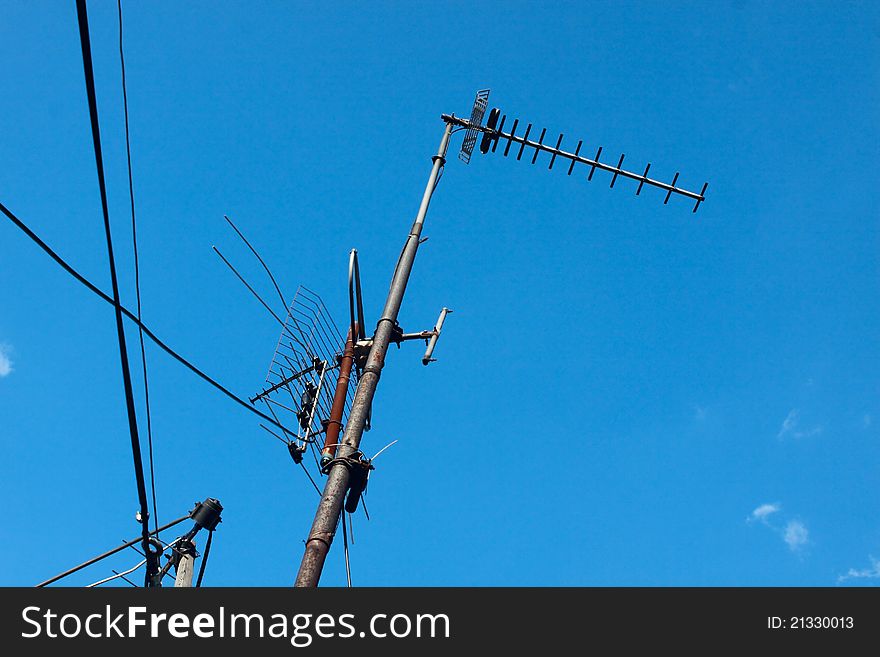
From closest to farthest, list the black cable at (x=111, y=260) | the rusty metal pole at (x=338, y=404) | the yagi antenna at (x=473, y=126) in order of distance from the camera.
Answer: the black cable at (x=111, y=260) < the rusty metal pole at (x=338, y=404) < the yagi antenna at (x=473, y=126)

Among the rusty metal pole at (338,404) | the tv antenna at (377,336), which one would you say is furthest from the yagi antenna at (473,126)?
the rusty metal pole at (338,404)

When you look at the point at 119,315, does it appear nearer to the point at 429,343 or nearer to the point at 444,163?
the point at 429,343

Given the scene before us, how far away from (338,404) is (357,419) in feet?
2.41

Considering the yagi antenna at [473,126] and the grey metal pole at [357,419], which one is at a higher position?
the yagi antenna at [473,126]

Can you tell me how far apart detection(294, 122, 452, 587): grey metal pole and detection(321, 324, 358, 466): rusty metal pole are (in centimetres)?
29

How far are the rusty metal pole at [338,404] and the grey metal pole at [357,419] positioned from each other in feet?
0.96

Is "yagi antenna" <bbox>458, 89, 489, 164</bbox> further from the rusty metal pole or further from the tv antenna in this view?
the rusty metal pole

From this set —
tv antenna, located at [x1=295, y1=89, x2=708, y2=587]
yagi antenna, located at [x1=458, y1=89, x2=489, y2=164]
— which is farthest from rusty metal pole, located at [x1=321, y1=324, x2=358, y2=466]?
yagi antenna, located at [x1=458, y1=89, x2=489, y2=164]

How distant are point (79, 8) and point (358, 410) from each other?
12.7 feet

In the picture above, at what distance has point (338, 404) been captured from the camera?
7742 mm

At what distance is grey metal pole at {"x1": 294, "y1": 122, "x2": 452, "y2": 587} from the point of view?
6.09 meters

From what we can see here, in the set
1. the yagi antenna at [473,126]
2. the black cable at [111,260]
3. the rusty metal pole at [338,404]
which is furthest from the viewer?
the yagi antenna at [473,126]

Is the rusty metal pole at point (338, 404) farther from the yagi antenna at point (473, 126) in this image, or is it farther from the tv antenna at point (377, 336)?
the yagi antenna at point (473, 126)

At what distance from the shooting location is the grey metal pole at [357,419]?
6.09 m
